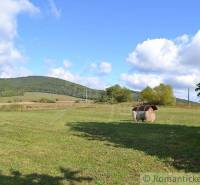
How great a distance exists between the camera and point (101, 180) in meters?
16.2

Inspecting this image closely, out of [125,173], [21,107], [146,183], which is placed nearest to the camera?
[146,183]

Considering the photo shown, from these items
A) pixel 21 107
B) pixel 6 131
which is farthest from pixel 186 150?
pixel 21 107

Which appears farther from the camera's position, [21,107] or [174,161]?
[21,107]

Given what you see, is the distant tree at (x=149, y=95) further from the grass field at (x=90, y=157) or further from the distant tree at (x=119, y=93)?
the grass field at (x=90, y=157)

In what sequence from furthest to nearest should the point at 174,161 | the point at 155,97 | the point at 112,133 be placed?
1. the point at 155,97
2. the point at 112,133
3. the point at 174,161

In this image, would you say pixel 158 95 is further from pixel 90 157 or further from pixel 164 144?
pixel 90 157

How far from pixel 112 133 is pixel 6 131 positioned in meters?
7.71

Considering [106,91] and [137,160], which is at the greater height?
[106,91]

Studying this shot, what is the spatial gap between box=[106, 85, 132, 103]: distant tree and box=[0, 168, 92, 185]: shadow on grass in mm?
133482

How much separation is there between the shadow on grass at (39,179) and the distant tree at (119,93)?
133482mm

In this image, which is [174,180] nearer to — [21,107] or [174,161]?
[174,161]

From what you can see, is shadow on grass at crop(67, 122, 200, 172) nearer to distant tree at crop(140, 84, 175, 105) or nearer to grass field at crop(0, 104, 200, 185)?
grass field at crop(0, 104, 200, 185)

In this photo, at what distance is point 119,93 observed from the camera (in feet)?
Result: 499

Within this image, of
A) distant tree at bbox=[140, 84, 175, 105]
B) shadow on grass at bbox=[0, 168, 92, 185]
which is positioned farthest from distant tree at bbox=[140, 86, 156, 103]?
shadow on grass at bbox=[0, 168, 92, 185]
